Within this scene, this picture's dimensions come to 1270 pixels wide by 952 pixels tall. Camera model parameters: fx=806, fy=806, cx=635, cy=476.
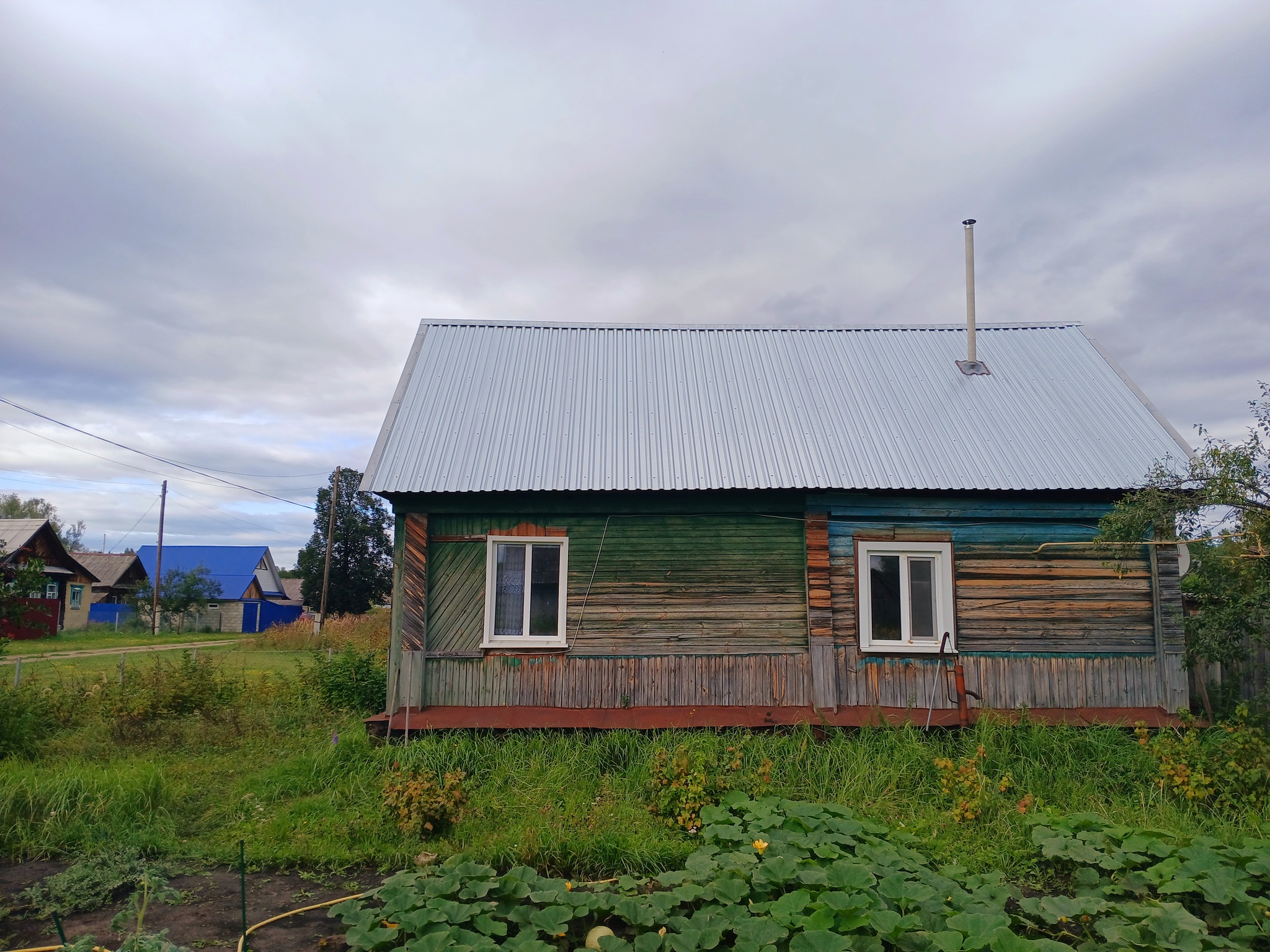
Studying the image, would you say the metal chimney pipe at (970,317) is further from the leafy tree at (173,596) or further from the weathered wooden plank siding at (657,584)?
the leafy tree at (173,596)

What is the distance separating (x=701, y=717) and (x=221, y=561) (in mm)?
44741

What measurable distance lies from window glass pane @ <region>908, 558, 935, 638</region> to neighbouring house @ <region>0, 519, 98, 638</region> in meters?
30.1

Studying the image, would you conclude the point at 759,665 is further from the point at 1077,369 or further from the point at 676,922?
the point at 1077,369

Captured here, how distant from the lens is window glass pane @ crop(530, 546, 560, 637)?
9.62m

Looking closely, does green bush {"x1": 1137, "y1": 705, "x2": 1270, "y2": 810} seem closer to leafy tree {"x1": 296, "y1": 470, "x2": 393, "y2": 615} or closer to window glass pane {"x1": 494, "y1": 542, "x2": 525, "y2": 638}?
window glass pane {"x1": 494, "y1": 542, "x2": 525, "y2": 638}

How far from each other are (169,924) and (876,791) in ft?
19.6

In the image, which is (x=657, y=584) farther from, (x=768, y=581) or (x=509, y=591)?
(x=509, y=591)

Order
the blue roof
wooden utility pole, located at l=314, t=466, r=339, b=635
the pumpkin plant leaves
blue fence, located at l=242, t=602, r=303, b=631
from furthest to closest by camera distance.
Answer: the blue roof → blue fence, located at l=242, t=602, r=303, b=631 → wooden utility pole, located at l=314, t=466, r=339, b=635 → the pumpkin plant leaves

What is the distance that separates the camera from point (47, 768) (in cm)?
818

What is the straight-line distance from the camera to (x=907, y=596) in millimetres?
9703

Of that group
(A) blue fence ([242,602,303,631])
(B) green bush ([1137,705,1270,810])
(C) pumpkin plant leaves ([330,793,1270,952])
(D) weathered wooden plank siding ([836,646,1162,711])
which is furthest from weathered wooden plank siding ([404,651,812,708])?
(A) blue fence ([242,602,303,631])

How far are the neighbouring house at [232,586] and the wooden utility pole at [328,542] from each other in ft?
37.3

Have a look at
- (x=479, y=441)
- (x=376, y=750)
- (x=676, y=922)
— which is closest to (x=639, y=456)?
(x=479, y=441)

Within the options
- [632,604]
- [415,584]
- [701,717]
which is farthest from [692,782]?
[415,584]
